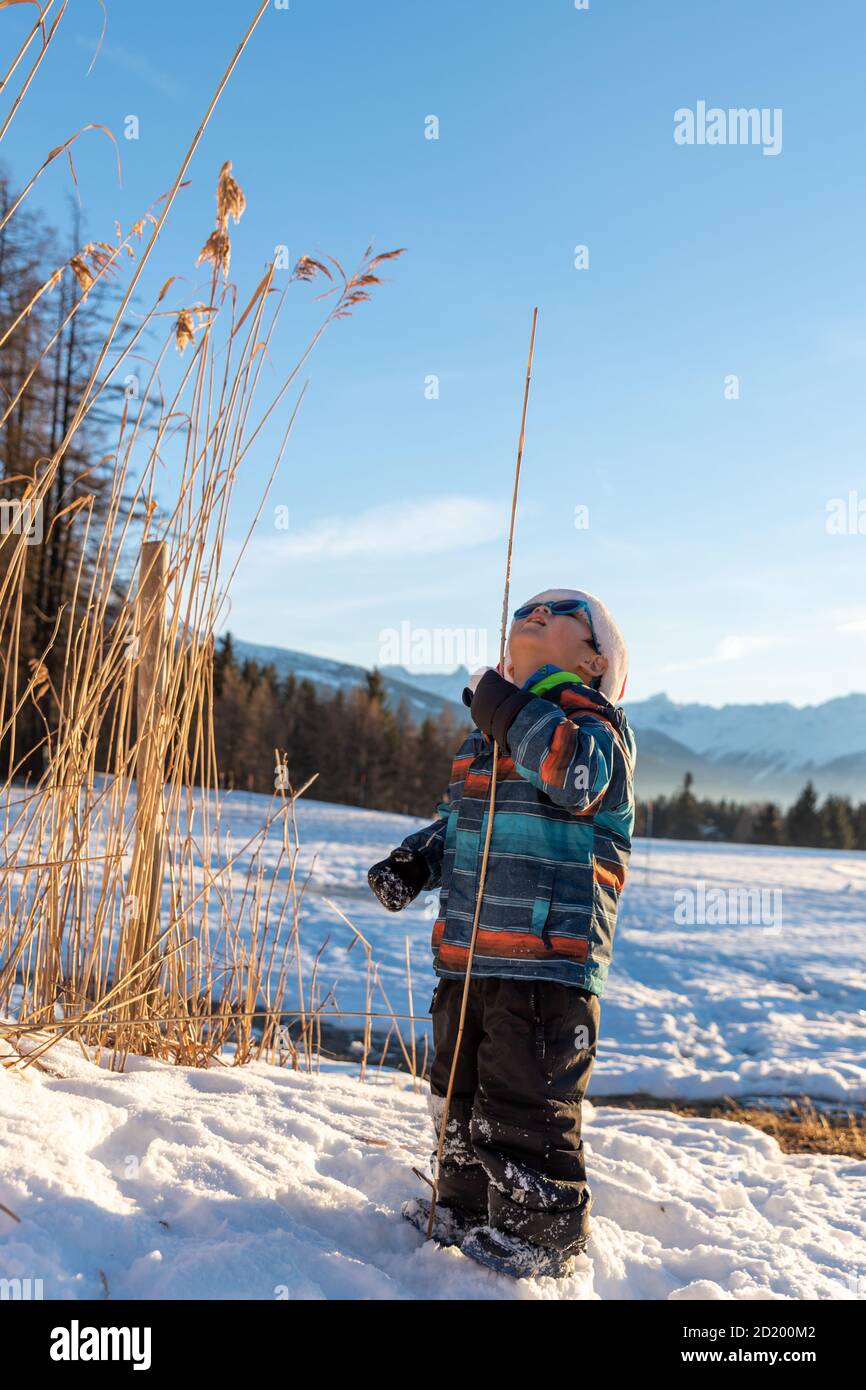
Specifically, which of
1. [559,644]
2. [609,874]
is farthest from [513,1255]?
[559,644]

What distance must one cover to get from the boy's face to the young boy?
0.06 m

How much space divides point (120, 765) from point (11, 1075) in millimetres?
727

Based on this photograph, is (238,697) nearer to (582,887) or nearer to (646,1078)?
(646,1078)

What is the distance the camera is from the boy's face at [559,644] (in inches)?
59.8

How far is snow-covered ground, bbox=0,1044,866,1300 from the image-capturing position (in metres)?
1.12

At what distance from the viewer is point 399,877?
59.2 inches

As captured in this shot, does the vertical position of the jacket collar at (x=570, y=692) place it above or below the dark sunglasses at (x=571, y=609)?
below

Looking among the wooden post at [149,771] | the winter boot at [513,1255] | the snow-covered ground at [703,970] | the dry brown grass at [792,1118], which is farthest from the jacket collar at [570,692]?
the dry brown grass at [792,1118]

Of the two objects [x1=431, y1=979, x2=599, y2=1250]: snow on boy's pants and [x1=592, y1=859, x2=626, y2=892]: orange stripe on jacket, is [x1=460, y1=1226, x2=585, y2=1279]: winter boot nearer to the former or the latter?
[x1=431, y1=979, x2=599, y2=1250]: snow on boy's pants

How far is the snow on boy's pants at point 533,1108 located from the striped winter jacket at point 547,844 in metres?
0.04

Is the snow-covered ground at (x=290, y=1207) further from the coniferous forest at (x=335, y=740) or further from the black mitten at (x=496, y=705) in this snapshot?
the coniferous forest at (x=335, y=740)

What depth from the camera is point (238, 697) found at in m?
24.2

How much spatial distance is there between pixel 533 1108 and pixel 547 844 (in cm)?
34
